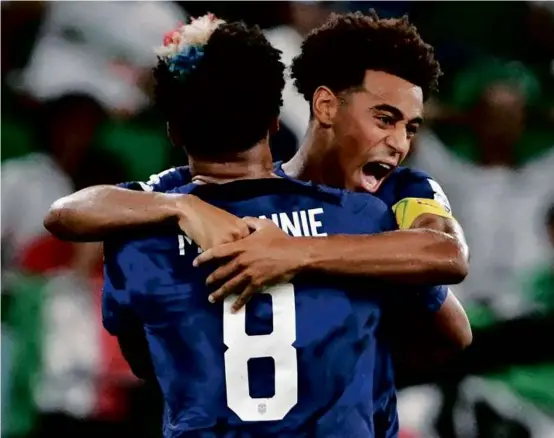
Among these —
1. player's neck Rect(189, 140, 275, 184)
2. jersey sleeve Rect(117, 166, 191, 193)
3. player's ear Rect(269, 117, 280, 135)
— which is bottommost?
jersey sleeve Rect(117, 166, 191, 193)

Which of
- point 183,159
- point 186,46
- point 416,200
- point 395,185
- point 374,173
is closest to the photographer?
point 186,46

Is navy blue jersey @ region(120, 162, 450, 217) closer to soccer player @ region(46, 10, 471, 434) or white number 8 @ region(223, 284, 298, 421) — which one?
soccer player @ region(46, 10, 471, 434)

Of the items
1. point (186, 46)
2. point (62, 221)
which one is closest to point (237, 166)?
point (186, 46)

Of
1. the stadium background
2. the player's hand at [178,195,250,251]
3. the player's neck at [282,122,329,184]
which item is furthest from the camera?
the stadium background

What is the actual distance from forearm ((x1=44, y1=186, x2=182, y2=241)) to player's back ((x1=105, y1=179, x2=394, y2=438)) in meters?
0.04

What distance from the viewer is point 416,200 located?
167 cm

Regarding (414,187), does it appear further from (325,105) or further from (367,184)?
(325,105)

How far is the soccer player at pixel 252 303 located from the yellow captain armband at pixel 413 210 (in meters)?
0.05

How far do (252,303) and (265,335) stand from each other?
2.2 inches

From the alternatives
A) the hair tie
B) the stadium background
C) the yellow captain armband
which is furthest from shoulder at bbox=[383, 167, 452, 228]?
the stadium background

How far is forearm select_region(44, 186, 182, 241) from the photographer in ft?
4.96

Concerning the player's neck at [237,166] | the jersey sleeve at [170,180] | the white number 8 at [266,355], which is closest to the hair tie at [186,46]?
the player's neck at [237,166]

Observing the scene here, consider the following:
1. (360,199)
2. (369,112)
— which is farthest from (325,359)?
(369,112)

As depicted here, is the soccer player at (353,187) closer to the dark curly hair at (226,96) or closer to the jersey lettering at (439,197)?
the jersey lettering at (439,197)
